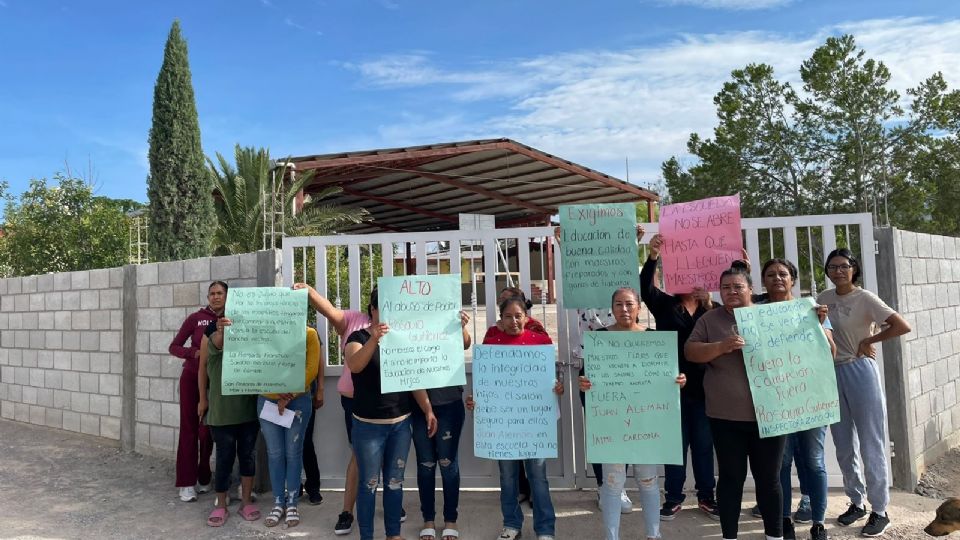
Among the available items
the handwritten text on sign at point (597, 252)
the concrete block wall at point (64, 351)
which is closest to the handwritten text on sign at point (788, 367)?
the handwritten text on sign at point (597, 252)

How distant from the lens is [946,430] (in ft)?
17.6

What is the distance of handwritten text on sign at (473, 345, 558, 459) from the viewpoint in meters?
3.59

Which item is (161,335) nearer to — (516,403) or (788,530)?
(516,403)

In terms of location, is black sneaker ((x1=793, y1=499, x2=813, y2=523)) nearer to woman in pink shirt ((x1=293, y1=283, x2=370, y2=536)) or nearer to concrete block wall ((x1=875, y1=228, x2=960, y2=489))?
concrete block wall ((x1=875, y1=228, x2=960, y2=489))

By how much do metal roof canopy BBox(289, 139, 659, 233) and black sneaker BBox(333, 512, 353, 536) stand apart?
11.7m

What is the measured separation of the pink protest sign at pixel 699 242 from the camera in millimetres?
3867

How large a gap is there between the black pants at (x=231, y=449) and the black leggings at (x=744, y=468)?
3174 mm

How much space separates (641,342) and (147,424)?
5.23m

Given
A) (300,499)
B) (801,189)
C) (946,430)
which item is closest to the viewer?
(300,499)

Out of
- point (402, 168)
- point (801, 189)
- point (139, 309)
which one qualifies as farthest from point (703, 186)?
point (139, 309)

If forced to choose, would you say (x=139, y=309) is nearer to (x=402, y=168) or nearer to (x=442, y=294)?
(x=442, y=294)

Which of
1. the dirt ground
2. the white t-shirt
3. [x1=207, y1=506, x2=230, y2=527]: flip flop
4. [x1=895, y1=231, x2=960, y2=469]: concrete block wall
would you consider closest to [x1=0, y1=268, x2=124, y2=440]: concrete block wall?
the dirt ground

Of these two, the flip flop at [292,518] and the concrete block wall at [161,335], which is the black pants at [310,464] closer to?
the flip flop at [292,518]

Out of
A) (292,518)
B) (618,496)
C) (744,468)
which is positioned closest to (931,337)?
(744,468)
